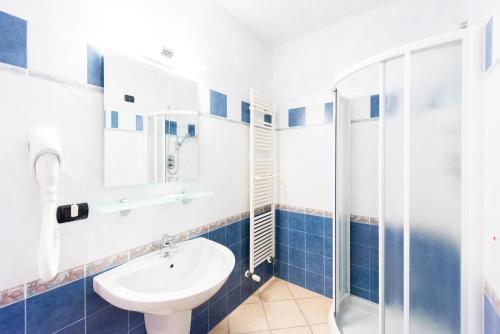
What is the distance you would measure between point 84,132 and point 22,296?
0.68 meters

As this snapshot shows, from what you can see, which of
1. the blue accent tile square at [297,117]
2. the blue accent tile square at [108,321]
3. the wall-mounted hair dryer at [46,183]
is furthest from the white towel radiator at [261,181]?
the wall-mounted hair dryer at [46,183]

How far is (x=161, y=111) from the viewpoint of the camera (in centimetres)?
134

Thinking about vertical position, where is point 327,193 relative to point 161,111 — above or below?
below

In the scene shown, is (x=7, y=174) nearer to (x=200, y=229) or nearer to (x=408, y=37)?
(x=200, y=229)

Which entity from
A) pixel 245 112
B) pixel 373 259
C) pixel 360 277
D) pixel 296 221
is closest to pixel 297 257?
pixel 296 221

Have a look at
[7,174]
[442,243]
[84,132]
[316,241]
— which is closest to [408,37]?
[442,243]

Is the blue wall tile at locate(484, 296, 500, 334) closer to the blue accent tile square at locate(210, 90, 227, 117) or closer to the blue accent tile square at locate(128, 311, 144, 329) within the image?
the blue accent tile square at locate(128, 311, 144, 329)

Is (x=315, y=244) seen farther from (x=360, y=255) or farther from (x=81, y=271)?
(x=81, y=271)

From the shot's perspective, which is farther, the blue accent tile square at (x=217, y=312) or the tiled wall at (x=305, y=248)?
the tiled wall at (x=305, y=248)

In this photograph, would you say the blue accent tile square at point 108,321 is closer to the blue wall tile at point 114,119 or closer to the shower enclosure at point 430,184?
the blue wall tile at point 114,119

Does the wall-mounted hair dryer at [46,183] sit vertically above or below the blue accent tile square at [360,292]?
above

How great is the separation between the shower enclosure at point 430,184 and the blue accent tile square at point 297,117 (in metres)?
1.06

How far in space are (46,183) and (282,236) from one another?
6.33ft

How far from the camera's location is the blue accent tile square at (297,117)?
2.15 meters
